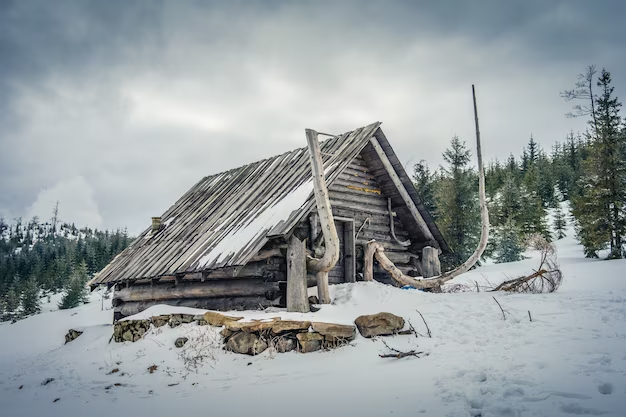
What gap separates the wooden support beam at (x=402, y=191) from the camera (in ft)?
43.5

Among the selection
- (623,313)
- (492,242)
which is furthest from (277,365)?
(492,242)

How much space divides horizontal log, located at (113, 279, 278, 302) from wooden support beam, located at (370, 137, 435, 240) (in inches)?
208

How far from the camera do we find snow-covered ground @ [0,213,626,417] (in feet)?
15.4

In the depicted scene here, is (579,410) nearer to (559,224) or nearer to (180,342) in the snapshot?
(180,342)

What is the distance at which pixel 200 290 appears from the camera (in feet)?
38.7

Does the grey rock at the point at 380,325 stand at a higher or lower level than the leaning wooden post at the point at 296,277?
lower

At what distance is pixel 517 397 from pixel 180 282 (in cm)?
984

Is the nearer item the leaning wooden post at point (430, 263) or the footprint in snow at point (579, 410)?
the footprint in snow at point (579, 410)

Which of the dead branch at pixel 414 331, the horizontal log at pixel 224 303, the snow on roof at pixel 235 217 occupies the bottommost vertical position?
the dead branch at pixel 414 331

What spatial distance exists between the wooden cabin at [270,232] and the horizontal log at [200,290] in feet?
0.09

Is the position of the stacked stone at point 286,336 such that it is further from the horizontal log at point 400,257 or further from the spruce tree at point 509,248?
the spruce tree at point 509,248

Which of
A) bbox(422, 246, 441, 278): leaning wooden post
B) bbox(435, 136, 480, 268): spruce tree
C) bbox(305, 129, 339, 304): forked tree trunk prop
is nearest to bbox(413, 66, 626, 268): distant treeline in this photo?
bbox(435, 136, 480, 268): spruce tree

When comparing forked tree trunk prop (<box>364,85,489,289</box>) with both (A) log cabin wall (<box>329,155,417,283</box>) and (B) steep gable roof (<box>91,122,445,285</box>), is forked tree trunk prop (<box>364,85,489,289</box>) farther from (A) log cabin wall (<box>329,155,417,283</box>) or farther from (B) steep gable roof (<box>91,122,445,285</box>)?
(B) steep gable roof (<box>91,122,445,285</box>)

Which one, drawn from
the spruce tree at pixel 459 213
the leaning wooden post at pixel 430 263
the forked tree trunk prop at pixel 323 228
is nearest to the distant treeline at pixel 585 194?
the spruce tree at pixel 459 213
